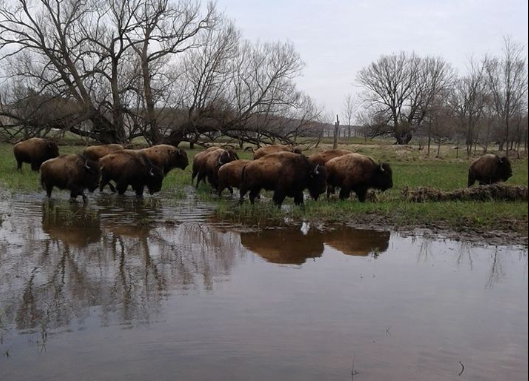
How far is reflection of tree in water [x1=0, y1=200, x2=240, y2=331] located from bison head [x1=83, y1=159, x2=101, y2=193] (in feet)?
8.19

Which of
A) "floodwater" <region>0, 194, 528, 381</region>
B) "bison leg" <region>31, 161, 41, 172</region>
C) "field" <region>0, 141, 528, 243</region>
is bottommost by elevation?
"floodwater" <region>0, 194, 528, 381</region>

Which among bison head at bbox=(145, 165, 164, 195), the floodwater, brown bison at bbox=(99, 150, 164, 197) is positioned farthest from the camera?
bison head at bbox=(145, 165, 164, 195)

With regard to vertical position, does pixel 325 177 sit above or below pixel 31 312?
above

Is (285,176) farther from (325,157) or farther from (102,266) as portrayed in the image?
(102,266)

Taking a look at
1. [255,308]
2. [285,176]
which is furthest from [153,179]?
[255,308]

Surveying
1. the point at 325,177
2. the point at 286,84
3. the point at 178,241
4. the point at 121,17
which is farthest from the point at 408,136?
the point at 178,241

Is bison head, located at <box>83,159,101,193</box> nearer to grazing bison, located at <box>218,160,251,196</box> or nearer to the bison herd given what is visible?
the bison herd

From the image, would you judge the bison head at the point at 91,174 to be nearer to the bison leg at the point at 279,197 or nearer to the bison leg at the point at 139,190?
the bison leg at the point at 139,190

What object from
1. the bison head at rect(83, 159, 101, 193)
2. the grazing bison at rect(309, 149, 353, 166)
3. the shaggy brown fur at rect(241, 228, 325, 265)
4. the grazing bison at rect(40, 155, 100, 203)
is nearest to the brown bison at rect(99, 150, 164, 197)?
the bison head at rect(83, 159, 101, 193)

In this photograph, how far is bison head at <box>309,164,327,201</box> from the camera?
1375 centimetres

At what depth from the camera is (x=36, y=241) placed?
9.54 meters

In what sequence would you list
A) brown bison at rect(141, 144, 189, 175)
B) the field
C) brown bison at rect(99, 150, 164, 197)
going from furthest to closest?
brown bison at rect(141, 144, 189, 175) → brown bison at rect(99, 150, 164, 197) → the field

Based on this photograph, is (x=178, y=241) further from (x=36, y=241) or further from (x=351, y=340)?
(x=351, y=340)

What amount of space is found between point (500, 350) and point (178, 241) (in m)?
6.06
